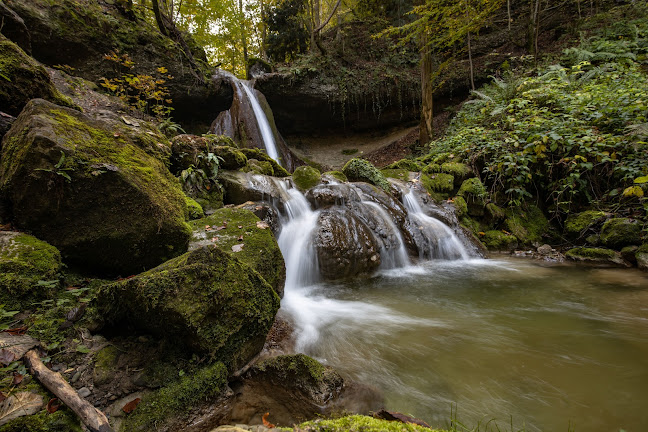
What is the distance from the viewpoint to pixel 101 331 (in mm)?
2102

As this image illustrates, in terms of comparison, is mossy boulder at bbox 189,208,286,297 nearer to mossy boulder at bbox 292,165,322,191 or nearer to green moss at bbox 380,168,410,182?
mossy boulder at bbox 292,165,322,191

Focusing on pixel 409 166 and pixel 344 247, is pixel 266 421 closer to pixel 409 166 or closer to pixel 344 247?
pixel 344 247

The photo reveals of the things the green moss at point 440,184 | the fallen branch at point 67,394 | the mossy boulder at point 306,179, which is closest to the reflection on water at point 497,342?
the fallen branch at point 67,394

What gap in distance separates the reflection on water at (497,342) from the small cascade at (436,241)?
1.08 meters

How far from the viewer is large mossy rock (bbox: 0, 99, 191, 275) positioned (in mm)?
2387

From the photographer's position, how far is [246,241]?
3.37 meters

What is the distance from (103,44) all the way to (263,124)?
5758 millimetres

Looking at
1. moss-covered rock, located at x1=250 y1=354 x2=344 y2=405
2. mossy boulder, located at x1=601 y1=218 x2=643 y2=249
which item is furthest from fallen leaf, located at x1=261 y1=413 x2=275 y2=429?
mossy boulder, located at x1=601 y1=218 x2=643 y2=249

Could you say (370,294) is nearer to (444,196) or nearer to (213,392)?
(213,392)

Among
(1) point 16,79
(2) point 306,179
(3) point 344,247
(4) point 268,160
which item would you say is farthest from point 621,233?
(1) point 16,79

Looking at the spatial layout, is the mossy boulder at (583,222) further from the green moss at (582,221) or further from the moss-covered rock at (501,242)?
the moss-covered rock at (501,242)

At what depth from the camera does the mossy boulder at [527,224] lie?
6.71 m

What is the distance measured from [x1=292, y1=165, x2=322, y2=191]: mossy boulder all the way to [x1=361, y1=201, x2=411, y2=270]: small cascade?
139cm

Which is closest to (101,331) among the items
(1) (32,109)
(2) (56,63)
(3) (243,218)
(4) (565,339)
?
(3) (243,218)
